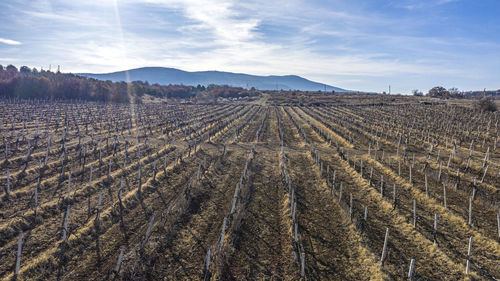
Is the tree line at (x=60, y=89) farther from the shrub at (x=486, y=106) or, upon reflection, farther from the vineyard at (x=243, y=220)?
the shrub at (x=486, y=106)

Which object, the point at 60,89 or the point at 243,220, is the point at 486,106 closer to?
the point at 243,220

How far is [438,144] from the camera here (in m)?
27.5

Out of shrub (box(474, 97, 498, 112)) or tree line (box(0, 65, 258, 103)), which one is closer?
shrub (box(474, 97, 498, 112))

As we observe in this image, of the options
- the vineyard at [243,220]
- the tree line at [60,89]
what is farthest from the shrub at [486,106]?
the tree line at [60,89]

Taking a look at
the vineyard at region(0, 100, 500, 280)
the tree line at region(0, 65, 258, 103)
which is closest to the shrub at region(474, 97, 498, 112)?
the vineyard at region(0, 100, 500, 280)

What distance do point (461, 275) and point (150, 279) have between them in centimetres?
939

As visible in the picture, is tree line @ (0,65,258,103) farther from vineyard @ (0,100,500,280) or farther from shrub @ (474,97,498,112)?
shrub @ (474,97,498,112)

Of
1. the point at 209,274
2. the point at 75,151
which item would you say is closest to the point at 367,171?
the point at 209,274

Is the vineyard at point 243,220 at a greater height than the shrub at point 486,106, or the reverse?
the shrub at point 486,106

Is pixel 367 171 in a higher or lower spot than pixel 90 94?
lower

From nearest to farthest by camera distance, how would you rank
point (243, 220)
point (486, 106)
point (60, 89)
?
point (243, 220), point (486, 106), point (60, 89)

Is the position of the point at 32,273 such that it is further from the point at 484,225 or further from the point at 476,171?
the point at 476,171

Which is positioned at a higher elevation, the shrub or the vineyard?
the shrub

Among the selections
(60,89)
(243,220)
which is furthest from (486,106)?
(60,89)
